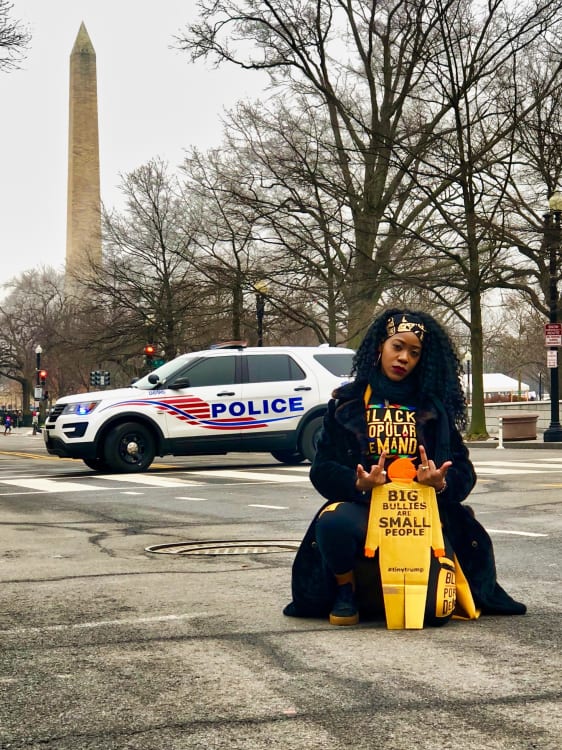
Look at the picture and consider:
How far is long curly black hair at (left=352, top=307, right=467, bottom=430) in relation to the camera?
5504mm

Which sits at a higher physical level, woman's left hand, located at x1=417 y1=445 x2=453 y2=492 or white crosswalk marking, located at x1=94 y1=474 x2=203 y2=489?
woman's left hand, located at x1=417 y1=445 x2=453 y2=492

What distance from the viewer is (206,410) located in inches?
718

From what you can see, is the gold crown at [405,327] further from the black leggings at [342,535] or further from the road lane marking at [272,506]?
the road lane marking at [272,506]

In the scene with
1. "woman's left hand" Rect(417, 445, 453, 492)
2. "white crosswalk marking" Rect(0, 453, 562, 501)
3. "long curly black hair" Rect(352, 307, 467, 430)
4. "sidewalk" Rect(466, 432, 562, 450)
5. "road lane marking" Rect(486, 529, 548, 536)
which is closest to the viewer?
"woman's left hand" Rect(417, 445, 453, 492)

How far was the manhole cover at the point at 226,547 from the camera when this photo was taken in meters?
8.36

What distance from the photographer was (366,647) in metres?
4.94

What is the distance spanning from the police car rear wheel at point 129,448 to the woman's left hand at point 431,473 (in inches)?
505

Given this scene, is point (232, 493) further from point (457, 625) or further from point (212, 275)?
point (212, 275)

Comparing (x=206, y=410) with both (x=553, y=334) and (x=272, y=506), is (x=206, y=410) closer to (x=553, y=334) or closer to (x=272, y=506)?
(x=272, y=506)

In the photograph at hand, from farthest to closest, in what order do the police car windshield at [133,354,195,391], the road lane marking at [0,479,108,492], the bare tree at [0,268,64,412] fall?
the bare tree at [0,268,64,412]
the police car windshield at [133,354,195,391]
the road lane marking at [0,479,108,492]

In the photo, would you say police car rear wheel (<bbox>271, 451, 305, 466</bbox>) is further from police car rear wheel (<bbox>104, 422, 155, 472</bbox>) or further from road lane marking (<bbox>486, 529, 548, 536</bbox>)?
road lane marking (<bbox>486, 529, 548, 536</bbox>)

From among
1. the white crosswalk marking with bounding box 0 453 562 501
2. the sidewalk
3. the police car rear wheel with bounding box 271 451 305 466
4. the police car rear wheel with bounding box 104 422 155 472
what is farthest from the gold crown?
the sidewalk

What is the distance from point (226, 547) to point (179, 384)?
952 cm

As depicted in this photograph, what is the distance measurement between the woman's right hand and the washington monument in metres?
70.3
